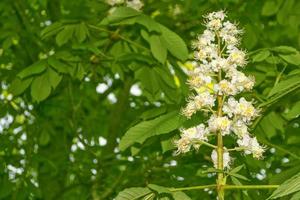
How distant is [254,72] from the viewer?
3721 mm

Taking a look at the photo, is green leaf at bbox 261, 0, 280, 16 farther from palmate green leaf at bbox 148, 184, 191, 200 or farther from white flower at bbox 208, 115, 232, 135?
palmate green leaf at bbox 148, 184, 191, 200

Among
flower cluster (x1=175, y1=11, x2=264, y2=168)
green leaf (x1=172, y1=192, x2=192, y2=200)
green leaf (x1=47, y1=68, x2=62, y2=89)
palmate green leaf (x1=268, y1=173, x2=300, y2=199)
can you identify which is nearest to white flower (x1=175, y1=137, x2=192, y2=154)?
flower cluster (x1=175, y1=11, x2=264, y2=168)

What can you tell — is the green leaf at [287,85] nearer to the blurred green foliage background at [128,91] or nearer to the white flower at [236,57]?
the blurred green foliage background at [128,91]

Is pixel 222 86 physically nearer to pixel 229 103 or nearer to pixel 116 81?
pixel 229 103

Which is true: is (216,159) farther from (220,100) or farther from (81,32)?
(81,32)

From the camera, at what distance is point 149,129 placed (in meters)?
2.53

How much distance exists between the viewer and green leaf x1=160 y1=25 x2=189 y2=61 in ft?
10.8

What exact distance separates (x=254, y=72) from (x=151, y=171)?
1049 millimetres

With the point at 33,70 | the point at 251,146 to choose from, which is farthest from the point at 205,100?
the point at 33,70

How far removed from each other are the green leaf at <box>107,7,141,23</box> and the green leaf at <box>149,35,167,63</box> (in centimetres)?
31

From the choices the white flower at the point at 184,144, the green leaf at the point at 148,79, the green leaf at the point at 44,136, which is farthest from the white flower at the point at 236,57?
the green leaf at the point at 44,136

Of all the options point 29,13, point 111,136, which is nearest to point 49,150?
point 111,136

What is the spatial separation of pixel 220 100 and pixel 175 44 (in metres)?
1.12

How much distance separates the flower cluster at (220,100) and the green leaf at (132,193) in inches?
9.1
